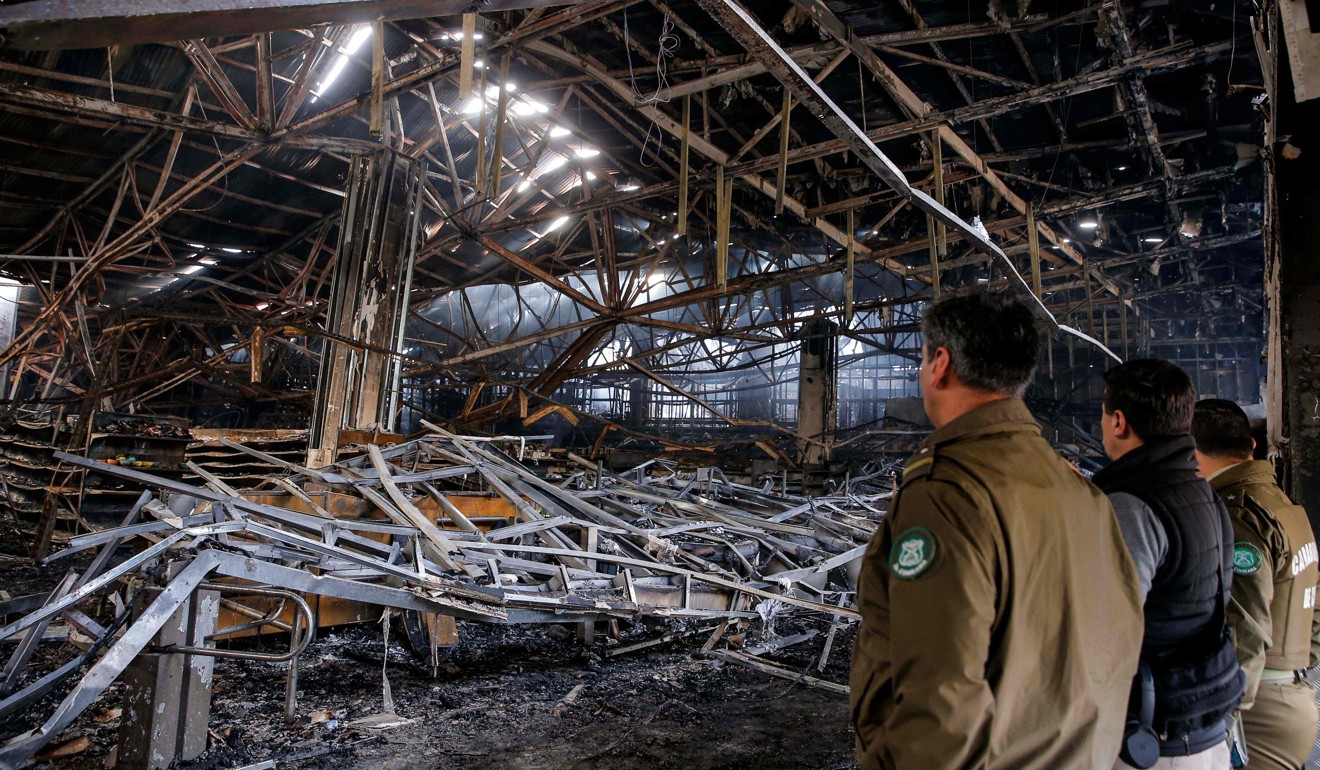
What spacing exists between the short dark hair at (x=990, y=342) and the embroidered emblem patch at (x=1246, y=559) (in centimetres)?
148

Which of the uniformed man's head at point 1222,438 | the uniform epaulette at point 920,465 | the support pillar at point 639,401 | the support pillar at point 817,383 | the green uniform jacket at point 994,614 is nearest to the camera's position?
the green uniform jacket at point 994,614

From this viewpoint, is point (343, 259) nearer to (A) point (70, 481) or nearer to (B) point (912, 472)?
(A) point (70, 481)

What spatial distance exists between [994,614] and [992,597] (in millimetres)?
37

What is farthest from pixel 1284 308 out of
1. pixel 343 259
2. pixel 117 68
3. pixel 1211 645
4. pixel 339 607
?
pixel 117 68

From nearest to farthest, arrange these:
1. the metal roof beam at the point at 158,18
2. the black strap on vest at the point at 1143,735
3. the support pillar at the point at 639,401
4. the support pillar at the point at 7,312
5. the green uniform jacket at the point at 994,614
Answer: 1. the green uniform jacket at the point at 994,614
2. the metal roof beam at the point at 158,18
3. the black strap on vest at the point at 1143,735
4. the support pillar at the point at 7,312
5. the support pillar at the point at 639,401

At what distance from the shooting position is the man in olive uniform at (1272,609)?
2.46 m

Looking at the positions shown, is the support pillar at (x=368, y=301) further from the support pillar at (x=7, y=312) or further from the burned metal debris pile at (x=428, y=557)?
the support pillar at (x=7, y=312)

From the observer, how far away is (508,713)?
13.7ft

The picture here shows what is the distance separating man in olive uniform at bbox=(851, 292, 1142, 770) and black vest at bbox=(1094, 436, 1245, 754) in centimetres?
38

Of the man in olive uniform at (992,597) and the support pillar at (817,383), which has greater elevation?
the support pillar at (817,383)

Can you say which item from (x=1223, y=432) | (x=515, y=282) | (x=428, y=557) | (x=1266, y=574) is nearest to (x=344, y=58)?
(x=515, y=282)

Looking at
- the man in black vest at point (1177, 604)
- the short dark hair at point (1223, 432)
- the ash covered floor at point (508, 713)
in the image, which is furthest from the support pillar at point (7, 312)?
the short dark hair at point (1223, 432)

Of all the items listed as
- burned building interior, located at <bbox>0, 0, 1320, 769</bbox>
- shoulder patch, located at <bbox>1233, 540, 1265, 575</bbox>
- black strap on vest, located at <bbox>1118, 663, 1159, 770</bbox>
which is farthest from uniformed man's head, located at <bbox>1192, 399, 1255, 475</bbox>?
black strap on vest, located at <bbox>1118, 663, 1159, 770</bbox>

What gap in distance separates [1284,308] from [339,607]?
6076 millimetres
